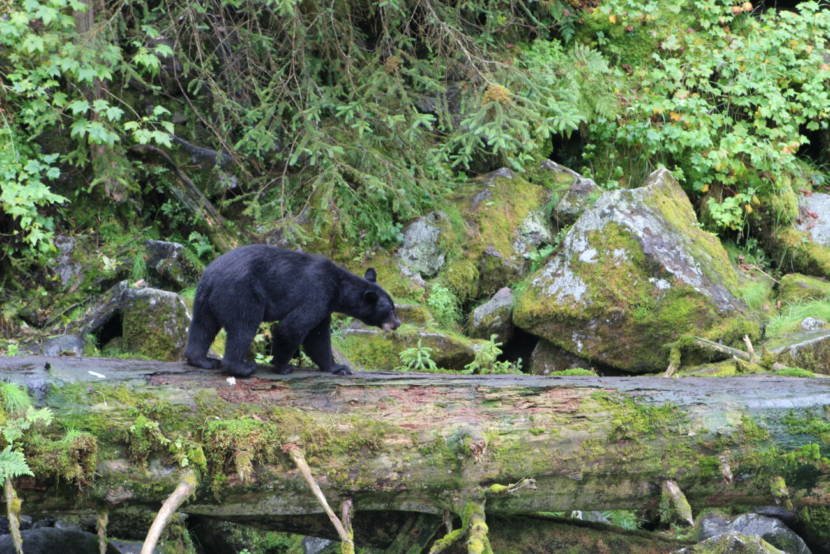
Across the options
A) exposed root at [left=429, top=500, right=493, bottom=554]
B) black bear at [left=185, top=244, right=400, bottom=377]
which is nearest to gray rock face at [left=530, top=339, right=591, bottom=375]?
black bear at [left=185, top=244, right=400, bottom=377]

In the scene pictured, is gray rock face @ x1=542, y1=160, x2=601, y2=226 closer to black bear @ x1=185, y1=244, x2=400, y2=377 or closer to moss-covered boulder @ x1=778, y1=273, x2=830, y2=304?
moss-covered boulder @ x1=778, y1=273, x2=830, y2=304

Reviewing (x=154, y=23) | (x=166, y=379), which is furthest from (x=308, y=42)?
(x=166, y=379)

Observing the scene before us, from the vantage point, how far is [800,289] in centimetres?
1059

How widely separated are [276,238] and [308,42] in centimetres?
257

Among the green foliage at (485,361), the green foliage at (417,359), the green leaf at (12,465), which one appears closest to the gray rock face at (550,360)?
the green foliage at (485,361)

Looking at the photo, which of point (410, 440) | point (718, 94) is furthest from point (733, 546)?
point (718, 94)

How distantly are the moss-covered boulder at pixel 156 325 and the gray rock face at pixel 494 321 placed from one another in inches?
139

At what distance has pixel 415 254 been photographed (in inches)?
415

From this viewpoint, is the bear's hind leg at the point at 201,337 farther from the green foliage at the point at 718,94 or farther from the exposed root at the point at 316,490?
the green foliage at the point at 718,94

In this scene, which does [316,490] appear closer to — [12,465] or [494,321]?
[12,465]

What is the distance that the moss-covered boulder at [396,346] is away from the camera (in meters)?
9.05

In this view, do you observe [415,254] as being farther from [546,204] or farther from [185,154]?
[185,154]

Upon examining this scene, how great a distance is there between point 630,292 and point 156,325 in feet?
17.6

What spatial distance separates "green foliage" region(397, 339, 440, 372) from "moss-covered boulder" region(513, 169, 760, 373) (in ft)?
4.41
